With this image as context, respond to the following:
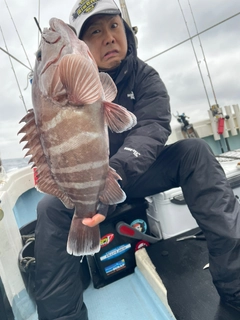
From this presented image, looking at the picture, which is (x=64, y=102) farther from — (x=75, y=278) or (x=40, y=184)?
(x=75, y=278)

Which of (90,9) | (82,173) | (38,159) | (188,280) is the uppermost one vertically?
(90,9)

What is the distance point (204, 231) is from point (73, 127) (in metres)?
1.05

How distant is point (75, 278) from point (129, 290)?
0.51m

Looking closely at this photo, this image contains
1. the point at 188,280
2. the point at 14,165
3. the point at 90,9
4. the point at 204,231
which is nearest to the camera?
the point at 204,231

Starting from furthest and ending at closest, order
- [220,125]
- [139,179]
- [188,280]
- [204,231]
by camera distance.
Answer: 1. [220,125]
2. [139,179]
3. [188,280]
4. [204,231]

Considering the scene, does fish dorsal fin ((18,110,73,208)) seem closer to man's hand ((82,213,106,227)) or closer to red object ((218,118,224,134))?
man's hand ((82,213,106,227))

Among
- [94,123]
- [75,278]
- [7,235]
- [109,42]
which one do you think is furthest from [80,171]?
[109,42]

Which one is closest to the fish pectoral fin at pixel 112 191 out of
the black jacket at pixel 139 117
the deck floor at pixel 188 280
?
the black jacket at pixel 139 117

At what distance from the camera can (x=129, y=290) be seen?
6.40 feet

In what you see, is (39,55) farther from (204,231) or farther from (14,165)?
(14,165)

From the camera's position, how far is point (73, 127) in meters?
0.99

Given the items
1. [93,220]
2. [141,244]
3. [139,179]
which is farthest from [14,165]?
[93,220]

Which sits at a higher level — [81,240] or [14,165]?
[14,165]

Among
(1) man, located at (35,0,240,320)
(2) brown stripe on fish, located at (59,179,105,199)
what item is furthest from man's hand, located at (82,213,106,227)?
(2) brown stripe on fish, located at (59,179,105,199)
